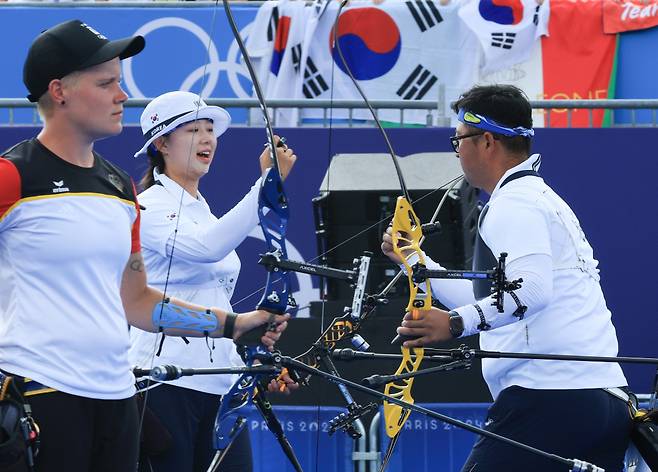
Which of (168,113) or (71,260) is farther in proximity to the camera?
(168,113)

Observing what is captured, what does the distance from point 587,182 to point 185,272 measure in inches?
153

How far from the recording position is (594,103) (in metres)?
7.54

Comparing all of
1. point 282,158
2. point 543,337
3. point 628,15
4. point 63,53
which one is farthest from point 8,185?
point 628,15

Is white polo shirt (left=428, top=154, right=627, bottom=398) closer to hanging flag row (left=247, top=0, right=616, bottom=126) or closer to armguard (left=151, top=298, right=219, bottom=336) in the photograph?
armguard (left=151, top=298, right=219, bottom=336)

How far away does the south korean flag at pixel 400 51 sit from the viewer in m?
8.30

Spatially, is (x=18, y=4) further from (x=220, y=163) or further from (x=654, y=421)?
(x=654, y=421)

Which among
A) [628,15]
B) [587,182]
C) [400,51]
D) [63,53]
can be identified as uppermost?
[628,15]

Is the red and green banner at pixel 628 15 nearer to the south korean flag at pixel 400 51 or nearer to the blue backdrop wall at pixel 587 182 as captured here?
the south korean flag at pixel 400 51

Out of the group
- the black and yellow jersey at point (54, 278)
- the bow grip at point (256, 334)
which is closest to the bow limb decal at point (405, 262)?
the bow grip at point (256, 334)

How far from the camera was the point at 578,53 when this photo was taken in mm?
8469

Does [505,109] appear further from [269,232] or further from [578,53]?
[578,53]

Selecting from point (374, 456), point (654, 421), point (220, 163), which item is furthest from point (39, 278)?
point (220, 163)

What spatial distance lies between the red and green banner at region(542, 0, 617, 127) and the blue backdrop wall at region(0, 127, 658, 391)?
38.0 inches

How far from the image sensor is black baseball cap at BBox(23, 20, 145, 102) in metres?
3.33
